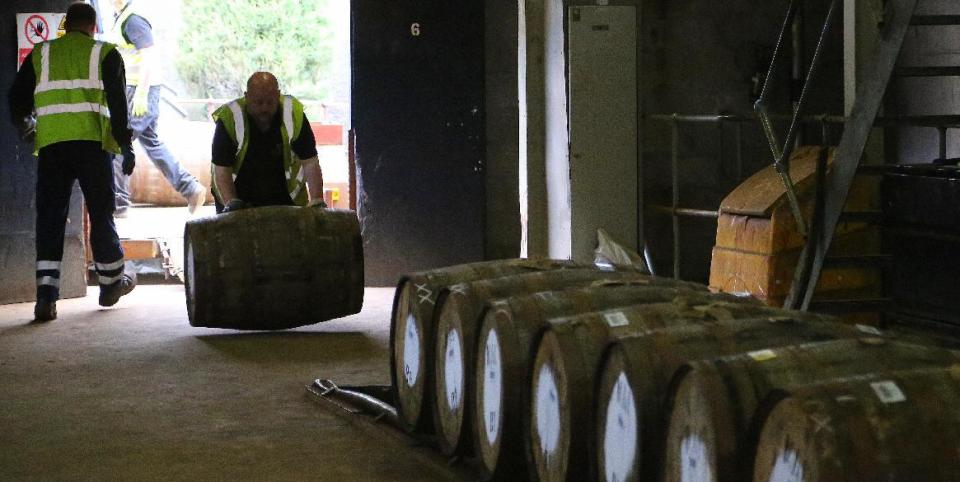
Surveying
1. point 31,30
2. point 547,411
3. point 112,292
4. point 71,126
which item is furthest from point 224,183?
point 547,411

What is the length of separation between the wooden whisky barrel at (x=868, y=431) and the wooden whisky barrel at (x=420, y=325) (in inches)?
89.2

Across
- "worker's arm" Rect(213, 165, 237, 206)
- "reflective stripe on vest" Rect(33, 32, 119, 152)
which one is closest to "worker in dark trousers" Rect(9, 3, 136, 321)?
"reflective stripe on vest" Rect(33, 32, 119, 152)

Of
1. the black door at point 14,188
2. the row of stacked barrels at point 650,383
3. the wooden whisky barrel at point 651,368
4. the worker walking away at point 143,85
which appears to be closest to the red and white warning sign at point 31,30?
the black door at point 14,188

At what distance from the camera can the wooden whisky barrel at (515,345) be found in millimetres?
4598

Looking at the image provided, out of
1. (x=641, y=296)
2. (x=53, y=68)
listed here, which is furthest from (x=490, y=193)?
(x=641, y=296)

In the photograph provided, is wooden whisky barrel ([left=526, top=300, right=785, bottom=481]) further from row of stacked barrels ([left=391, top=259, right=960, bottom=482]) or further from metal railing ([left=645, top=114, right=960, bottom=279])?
metal railing ([left=645, top=114, right=960, bottom=279])

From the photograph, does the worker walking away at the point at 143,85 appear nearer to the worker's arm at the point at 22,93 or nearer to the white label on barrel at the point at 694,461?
the worker's arm at the point at 22,93

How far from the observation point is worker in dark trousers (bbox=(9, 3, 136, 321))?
9.33 m

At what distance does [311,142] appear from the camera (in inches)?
353

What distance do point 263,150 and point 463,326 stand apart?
4220mm

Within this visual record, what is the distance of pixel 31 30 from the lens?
10156 millimetres

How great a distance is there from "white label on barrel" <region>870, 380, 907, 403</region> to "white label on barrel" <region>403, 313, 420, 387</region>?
262 cm

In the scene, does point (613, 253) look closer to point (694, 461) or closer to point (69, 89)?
point (69, 89)

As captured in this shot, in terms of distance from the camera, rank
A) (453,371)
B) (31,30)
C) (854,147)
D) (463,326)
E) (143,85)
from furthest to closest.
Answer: (143,85)
(31,30)
(854,147)
(453,371)
(463,326)
